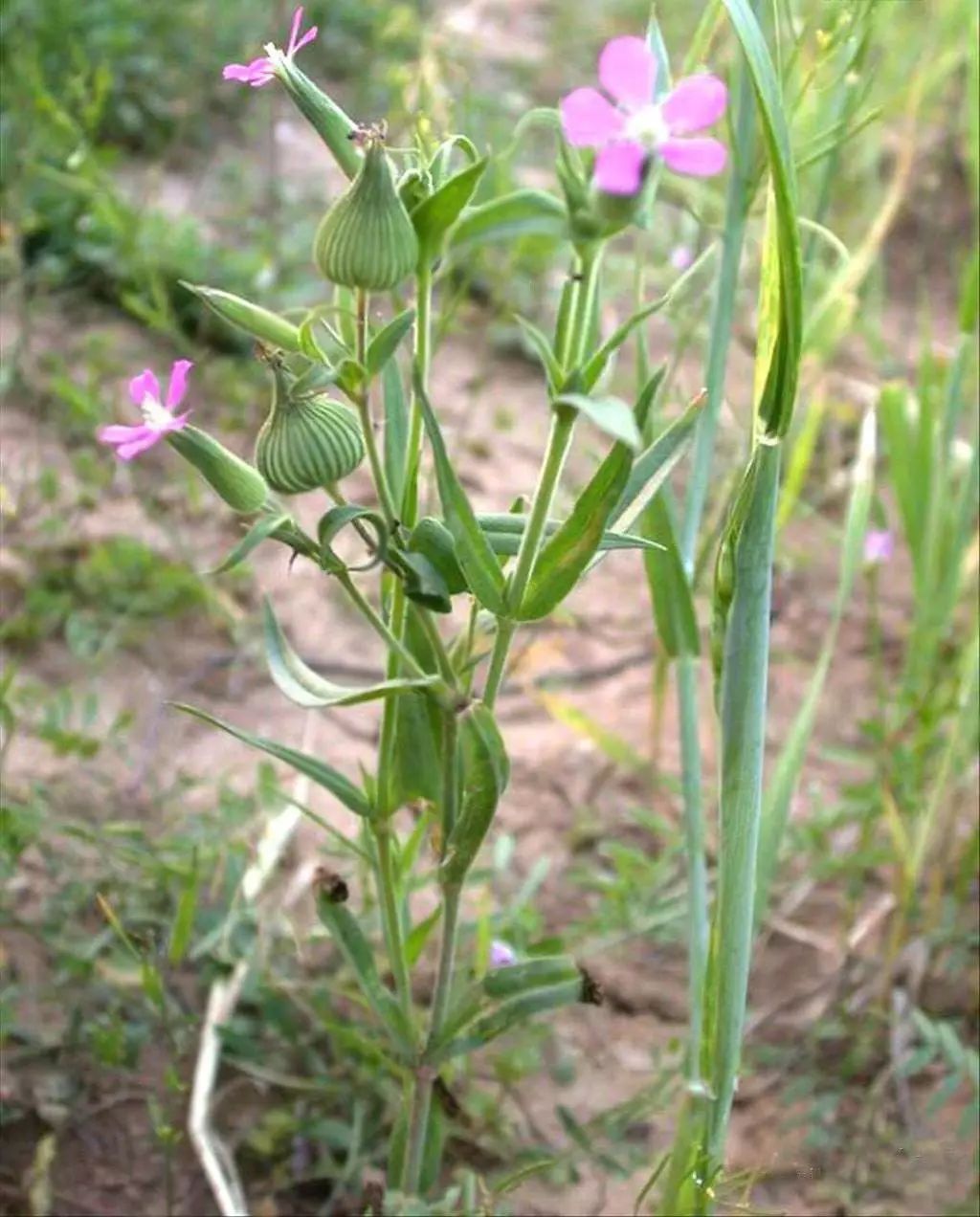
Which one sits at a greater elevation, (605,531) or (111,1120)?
(605,531)

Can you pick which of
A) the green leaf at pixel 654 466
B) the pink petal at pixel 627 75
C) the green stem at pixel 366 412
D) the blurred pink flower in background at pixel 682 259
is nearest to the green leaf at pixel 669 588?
the green leaf at pixel 654 466

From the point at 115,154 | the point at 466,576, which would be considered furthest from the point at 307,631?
the point at 466,576

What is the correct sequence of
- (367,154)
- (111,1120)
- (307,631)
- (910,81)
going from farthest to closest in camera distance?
(910,81)
(307,631)
(111,1120)
(367,154)

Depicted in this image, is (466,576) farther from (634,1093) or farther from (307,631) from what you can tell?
(307,631)

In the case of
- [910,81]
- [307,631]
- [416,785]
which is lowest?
[416,785]

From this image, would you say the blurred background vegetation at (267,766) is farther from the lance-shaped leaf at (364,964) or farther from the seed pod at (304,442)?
the seed pod at (304,442)

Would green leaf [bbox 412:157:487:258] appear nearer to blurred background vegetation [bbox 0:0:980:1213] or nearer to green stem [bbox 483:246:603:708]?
green stem [bbox 483:246:603:708]

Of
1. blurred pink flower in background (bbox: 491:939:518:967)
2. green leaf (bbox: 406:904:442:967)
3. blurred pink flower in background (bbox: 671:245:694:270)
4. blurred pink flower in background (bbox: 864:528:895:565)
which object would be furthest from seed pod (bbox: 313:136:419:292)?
blurred pink flower in background (bbox: 671:245:694:270)

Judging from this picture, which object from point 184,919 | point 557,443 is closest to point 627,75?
point 557,443
